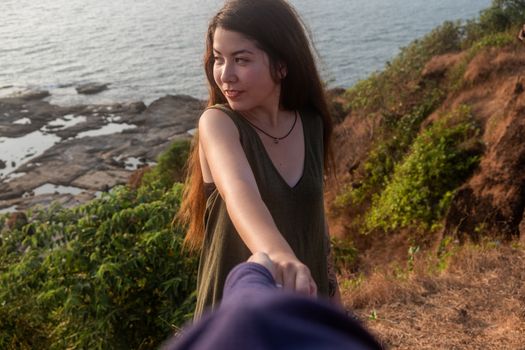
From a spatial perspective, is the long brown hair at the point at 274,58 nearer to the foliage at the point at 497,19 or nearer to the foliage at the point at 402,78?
the foliage at the point at 402,78

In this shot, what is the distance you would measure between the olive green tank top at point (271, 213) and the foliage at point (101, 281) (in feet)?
7.10

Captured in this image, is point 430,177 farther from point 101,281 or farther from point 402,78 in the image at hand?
point 402,78

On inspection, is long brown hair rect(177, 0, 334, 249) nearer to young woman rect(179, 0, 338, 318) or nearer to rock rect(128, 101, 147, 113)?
young woman rect(179, 0, 338, 318)

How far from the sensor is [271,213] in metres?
1.85

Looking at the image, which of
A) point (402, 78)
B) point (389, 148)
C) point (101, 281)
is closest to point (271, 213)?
point (101, 281)

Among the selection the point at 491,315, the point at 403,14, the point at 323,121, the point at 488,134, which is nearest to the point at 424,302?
the point at 491,315

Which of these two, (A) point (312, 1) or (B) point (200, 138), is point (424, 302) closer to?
(B) point (200, 138)

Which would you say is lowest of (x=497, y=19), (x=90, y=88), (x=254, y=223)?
(x=90, y=88)

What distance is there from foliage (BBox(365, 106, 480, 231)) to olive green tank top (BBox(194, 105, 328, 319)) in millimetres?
6862

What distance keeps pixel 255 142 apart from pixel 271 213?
218 millimetres

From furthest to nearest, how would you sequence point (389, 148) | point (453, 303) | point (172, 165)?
point (172, 165) → point (389, 148) → point (453, 303)

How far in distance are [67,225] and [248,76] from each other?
3053 mm

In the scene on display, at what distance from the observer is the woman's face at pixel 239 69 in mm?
1885

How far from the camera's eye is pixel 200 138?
188 centimetres
